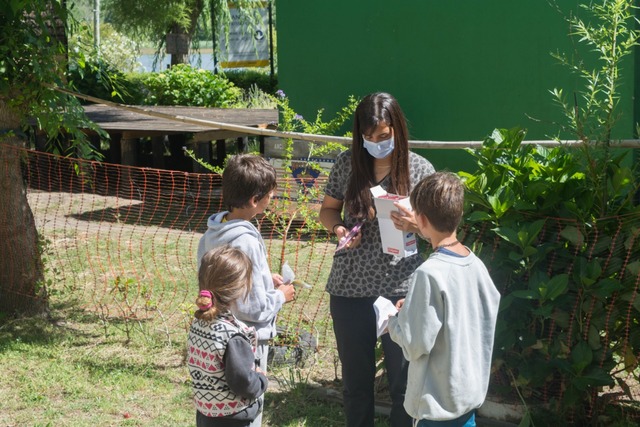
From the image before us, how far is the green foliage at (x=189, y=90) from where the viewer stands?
1712 cm

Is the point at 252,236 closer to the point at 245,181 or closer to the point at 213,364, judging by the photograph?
the point at 245,181

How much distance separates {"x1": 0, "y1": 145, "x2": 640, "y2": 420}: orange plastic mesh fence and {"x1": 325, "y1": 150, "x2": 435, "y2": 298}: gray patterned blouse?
54cm

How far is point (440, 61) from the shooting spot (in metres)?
9.17

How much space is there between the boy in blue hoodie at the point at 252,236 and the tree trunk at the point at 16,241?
3.40 m

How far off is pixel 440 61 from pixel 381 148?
18.4 feet

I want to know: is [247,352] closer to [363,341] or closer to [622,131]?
[363,341]

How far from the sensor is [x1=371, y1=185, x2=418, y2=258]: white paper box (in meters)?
3.57

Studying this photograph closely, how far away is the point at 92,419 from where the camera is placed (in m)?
4.78

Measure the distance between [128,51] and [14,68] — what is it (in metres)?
27.4

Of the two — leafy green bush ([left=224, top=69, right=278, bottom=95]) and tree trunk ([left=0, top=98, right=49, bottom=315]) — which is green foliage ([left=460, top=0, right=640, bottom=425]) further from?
leafy green bush ([left=224, top=69, right=278, bottom=95])

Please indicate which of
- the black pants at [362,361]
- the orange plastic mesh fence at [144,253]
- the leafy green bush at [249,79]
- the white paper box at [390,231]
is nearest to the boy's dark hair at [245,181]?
the white paper box at [390,231]

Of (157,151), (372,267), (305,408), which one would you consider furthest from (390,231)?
(157,151)

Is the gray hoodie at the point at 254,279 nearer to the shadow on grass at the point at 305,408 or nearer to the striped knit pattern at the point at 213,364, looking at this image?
the striped knit pattern at the point at 213,364

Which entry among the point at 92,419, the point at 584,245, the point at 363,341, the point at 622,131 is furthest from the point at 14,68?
the point at 622,131
